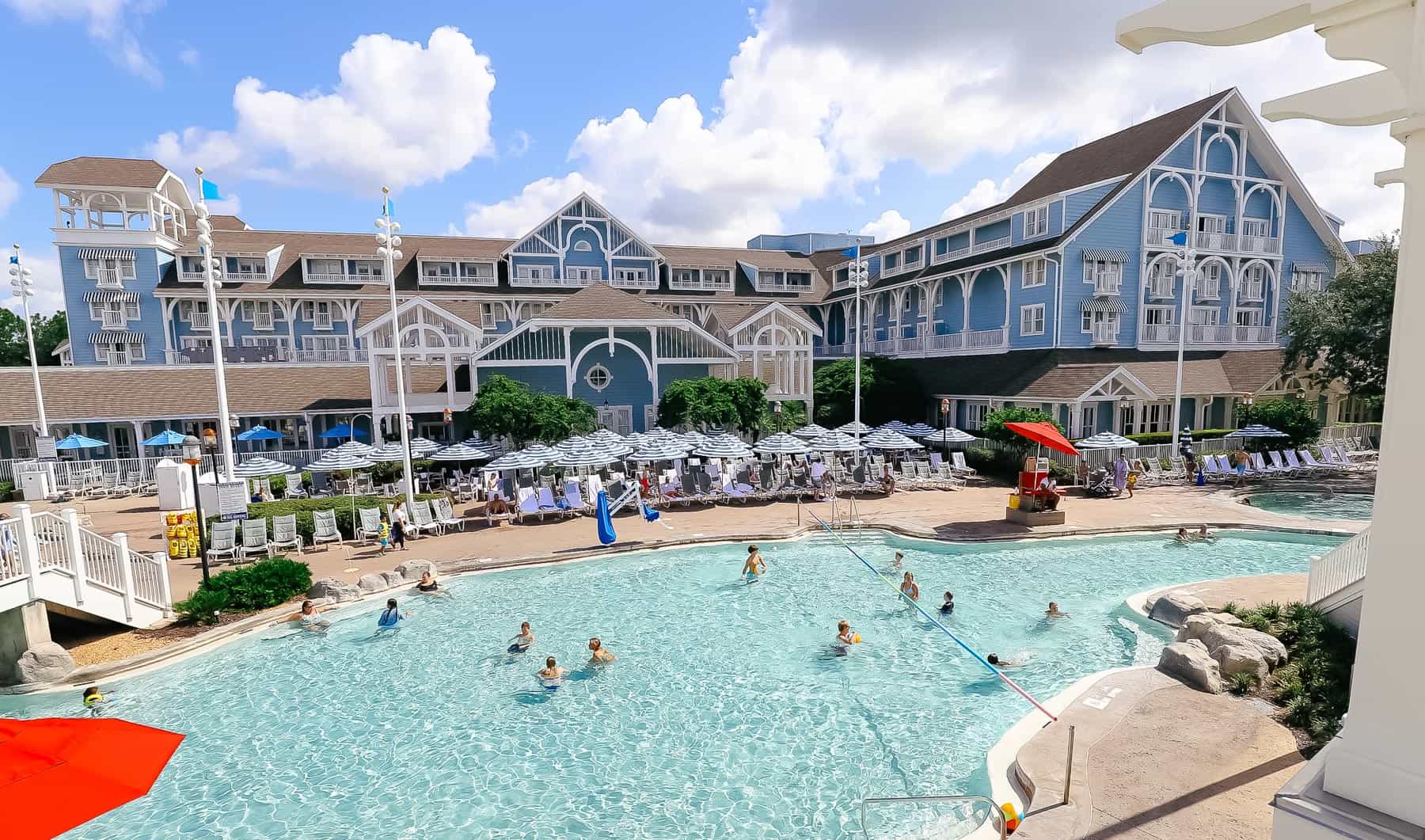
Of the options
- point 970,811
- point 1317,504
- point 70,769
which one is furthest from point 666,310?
point 70,769

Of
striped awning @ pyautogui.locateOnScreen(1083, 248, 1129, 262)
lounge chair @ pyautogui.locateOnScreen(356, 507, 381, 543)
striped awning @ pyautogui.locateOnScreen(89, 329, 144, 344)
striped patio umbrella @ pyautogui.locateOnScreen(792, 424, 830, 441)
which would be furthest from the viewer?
striped awning @ pyautogui.locateOnScreen(89, 329, 144, 344)

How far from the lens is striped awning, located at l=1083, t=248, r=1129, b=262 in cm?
2939

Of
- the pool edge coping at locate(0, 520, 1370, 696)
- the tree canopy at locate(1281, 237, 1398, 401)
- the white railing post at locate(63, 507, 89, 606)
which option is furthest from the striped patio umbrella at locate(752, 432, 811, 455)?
the tree canopy at locate(1281, 237, 1398, 401)

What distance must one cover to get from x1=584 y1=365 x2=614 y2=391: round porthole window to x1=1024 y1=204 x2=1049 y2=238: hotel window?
20787mm

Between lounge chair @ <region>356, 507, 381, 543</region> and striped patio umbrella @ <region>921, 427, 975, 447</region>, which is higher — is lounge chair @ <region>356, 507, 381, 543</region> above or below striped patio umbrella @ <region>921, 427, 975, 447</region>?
below

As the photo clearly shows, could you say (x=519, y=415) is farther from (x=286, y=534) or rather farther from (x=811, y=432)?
(x=811, y=432)

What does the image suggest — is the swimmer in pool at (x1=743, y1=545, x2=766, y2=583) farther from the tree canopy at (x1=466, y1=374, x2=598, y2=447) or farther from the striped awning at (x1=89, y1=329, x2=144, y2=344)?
the striped awning at (x1=89, y1=329, x2=144, y2=344)

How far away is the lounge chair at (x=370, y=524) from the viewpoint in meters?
17.4

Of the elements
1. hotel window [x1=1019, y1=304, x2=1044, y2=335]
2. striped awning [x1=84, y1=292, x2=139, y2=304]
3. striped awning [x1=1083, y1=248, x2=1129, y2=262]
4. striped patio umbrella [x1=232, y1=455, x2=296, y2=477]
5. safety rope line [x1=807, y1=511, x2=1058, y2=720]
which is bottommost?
safety rope line [x1=807, y1=511, x2=1058, y2=720]

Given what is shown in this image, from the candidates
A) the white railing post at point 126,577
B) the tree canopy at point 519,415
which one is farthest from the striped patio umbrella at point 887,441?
the white railing post at point 126,577

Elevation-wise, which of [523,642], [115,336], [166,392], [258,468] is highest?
[115,336]

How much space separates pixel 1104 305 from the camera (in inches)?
1174

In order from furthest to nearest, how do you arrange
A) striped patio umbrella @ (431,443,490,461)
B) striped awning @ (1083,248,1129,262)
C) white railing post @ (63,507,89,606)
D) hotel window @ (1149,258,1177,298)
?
hotel window @ (1149,258,1177,298)
striped awning @ (1083,248,1129,262)
striped patio umbrella @ (431,443,490,461)
white railing post @ (63,507,89,606)

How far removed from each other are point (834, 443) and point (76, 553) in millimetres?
18957
